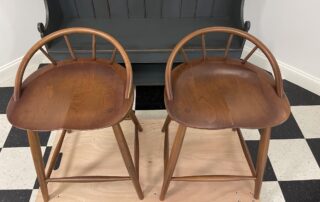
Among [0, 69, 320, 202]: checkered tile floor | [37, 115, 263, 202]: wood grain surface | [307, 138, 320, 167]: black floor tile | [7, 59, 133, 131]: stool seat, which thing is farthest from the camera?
[307, 138, 320, 167]: black floor tile

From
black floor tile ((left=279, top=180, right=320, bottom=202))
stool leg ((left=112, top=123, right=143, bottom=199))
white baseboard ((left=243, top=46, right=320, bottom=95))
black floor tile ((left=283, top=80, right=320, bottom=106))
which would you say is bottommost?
black floor tile ((left=279, top=180, right=320, bottom=202))

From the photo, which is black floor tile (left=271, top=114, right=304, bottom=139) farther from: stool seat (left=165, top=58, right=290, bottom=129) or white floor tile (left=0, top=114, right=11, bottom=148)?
white floor tile (left=0, top=114, right=11, bottom=148)

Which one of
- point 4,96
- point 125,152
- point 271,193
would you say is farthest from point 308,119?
point 4,96

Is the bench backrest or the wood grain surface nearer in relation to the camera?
the wood grain surface

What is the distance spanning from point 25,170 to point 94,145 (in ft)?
1.18

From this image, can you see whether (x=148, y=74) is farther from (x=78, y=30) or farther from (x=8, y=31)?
(x=8, y=31)

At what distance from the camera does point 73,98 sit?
1031mm

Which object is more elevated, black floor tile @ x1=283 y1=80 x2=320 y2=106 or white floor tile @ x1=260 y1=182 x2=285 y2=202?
black floor tile @ x1=283 y1=80 x2=320 y2=106

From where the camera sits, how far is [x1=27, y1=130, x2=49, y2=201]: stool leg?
3.42ft

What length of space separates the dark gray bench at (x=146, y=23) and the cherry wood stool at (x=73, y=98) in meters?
0.31

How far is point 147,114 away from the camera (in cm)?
173

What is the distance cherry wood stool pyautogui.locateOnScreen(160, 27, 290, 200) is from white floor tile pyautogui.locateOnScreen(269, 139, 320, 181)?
1.11 ft

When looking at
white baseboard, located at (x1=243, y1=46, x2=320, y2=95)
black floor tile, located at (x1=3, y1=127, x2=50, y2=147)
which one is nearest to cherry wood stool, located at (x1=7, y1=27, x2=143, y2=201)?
black floor tile, located at (x1=3, y1=127, x2=50, y2=147)

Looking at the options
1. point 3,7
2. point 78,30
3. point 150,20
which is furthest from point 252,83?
point 3,7
